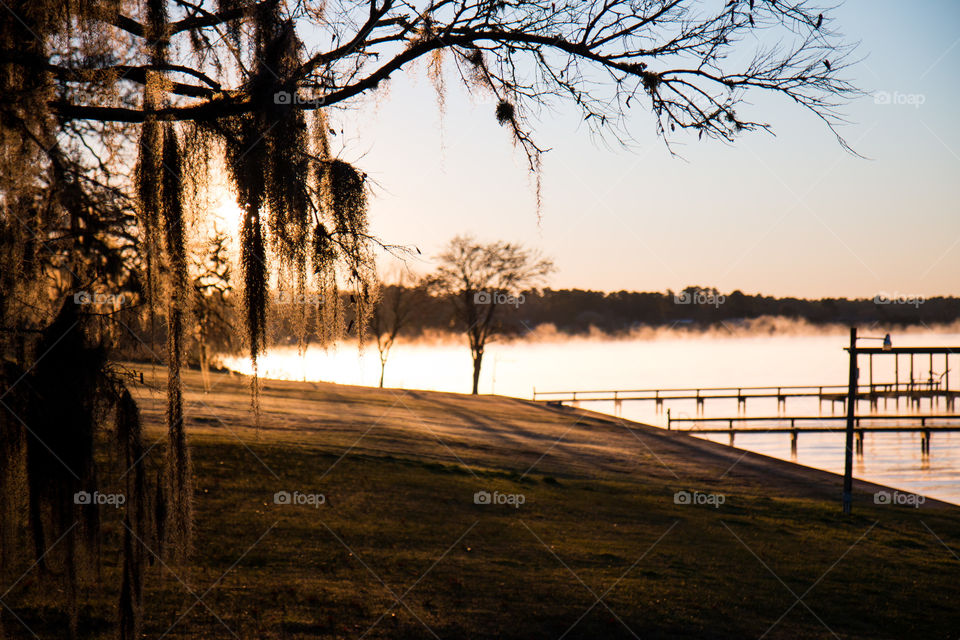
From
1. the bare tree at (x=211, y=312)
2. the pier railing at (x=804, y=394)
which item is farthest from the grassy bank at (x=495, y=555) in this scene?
the pier railing at (x=804, y=394)

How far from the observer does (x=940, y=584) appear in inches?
528

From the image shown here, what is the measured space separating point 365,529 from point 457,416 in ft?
88.5

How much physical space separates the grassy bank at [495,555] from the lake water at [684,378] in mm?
2530

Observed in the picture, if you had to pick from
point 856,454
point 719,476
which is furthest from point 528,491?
point 856,454

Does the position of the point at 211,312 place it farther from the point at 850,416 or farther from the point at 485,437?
the point at 485,437

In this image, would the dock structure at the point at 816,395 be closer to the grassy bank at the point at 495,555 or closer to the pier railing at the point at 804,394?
the pier railing at the point at 804,394

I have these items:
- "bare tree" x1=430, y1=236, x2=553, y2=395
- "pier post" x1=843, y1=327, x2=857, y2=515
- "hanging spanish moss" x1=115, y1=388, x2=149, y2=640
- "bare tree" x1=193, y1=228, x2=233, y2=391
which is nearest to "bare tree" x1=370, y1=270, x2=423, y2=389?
"bare tree" x1=430, y1=236, x2=553, y2=395

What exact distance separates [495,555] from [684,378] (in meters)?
86.1

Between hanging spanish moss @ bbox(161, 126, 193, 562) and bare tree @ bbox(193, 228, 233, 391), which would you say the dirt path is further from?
hanging spanish moss @ bbox(161, 126, 193, 562)

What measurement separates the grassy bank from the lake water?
99.6 inches

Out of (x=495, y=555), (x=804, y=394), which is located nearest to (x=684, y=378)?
(x=804, y=394)

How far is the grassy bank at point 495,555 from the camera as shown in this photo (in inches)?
367

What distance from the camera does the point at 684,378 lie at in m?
95.1

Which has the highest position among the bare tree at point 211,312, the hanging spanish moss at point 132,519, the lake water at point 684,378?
the bare tree at point 211,312
